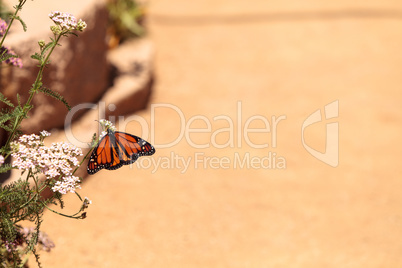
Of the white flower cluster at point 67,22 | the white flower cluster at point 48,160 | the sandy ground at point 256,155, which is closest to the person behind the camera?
the white flower cluster at point 48,160

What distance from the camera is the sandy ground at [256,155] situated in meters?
4.44

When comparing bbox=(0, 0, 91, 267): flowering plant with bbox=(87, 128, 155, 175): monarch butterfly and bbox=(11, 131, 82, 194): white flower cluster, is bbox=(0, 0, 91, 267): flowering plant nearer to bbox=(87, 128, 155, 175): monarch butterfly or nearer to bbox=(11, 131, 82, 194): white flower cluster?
bbox=(11, 131, 82, 194): white flower cluster

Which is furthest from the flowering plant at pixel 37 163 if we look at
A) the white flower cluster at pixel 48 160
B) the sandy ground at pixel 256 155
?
the sandy ground at pixel 256 155

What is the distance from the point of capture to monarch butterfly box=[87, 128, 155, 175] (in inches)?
121

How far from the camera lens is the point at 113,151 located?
3.10 meters

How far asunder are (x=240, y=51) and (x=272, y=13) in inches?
57.6

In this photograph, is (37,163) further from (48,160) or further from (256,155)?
(256,155)

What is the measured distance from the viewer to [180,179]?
17.5 feet

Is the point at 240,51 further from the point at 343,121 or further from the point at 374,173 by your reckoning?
the point at 374,173

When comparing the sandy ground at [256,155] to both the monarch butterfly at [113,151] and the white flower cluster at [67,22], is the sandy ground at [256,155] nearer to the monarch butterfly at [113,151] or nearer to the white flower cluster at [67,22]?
the monarch butterfly at [113,151]

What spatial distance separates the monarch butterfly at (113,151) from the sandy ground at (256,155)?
3.79 feet

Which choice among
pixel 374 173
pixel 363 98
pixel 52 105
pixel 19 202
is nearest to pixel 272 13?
pixel 363 98

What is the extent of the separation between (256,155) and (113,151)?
2.94 metres

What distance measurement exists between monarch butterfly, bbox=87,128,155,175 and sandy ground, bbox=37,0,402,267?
1156 millimetres
